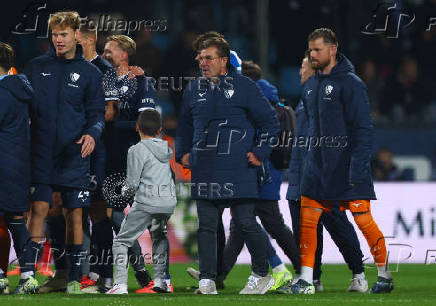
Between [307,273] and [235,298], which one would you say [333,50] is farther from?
[235,298]

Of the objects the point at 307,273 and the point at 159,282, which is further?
the point at 159,282

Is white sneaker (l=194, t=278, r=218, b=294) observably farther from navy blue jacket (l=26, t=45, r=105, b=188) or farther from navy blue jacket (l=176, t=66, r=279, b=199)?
navy blue jacket (l=26, t=45, r=105, b=188)

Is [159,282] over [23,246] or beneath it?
beneath

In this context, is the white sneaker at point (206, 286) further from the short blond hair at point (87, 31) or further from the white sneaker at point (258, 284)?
the short blond hair at point (87, 31)

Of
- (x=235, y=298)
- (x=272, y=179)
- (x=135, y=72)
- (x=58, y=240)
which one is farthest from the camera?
(x=272, y=179)

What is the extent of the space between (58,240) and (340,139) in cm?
245

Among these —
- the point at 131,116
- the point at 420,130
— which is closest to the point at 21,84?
the point at 131,116

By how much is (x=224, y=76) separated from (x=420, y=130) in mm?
9893

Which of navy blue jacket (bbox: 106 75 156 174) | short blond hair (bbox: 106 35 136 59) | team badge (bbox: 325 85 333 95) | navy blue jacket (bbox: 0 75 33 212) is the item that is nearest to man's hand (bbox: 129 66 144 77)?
navy blue jacket (bbox: 106 75 156 174)

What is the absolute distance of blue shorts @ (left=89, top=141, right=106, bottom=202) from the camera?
8594 millimetres

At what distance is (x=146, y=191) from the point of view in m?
8.13

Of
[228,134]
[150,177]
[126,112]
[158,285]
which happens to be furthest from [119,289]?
[126,112]

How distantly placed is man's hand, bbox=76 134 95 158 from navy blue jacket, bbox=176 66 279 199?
0.81 m

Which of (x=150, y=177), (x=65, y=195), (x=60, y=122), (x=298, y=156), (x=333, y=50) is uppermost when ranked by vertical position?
(x=333, y=50)
